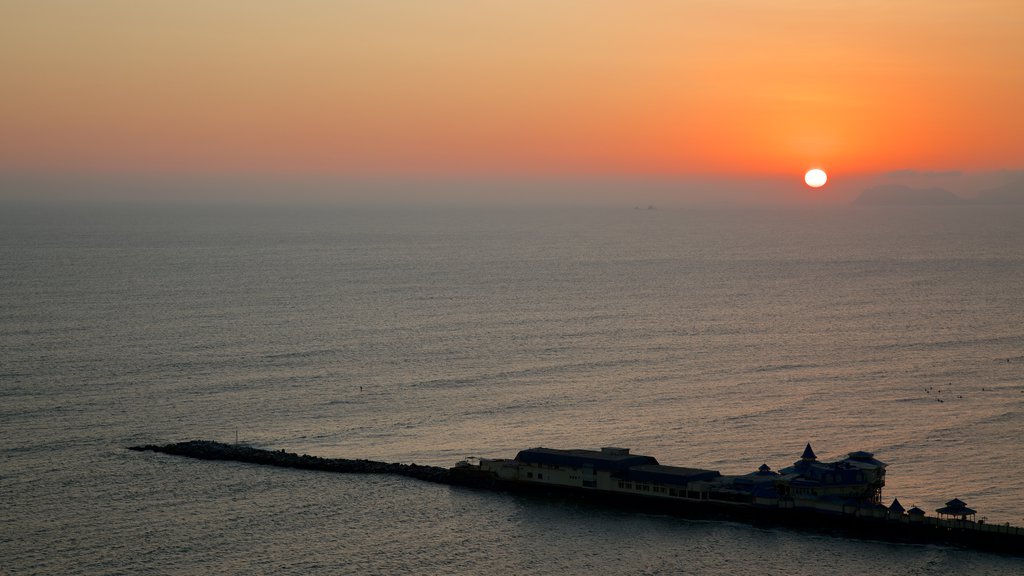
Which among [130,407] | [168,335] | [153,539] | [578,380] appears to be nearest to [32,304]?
[168,335]

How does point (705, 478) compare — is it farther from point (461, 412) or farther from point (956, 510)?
point (461, 412)

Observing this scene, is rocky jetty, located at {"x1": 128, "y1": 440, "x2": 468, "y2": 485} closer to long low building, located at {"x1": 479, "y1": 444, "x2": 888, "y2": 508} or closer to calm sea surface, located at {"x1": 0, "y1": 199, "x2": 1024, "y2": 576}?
calm sea surface, located at {"x1": 0, "y1": 199, "x2": 1024, "y2": 576}

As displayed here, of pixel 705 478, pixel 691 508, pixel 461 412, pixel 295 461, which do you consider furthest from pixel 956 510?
pixel 295 461

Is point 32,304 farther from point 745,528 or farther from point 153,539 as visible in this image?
point 745,528

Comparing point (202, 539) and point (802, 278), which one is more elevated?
point (802, 278)

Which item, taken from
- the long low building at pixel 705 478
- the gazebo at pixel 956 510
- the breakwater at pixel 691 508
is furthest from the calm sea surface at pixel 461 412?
the gazebo at pixel 956 510
